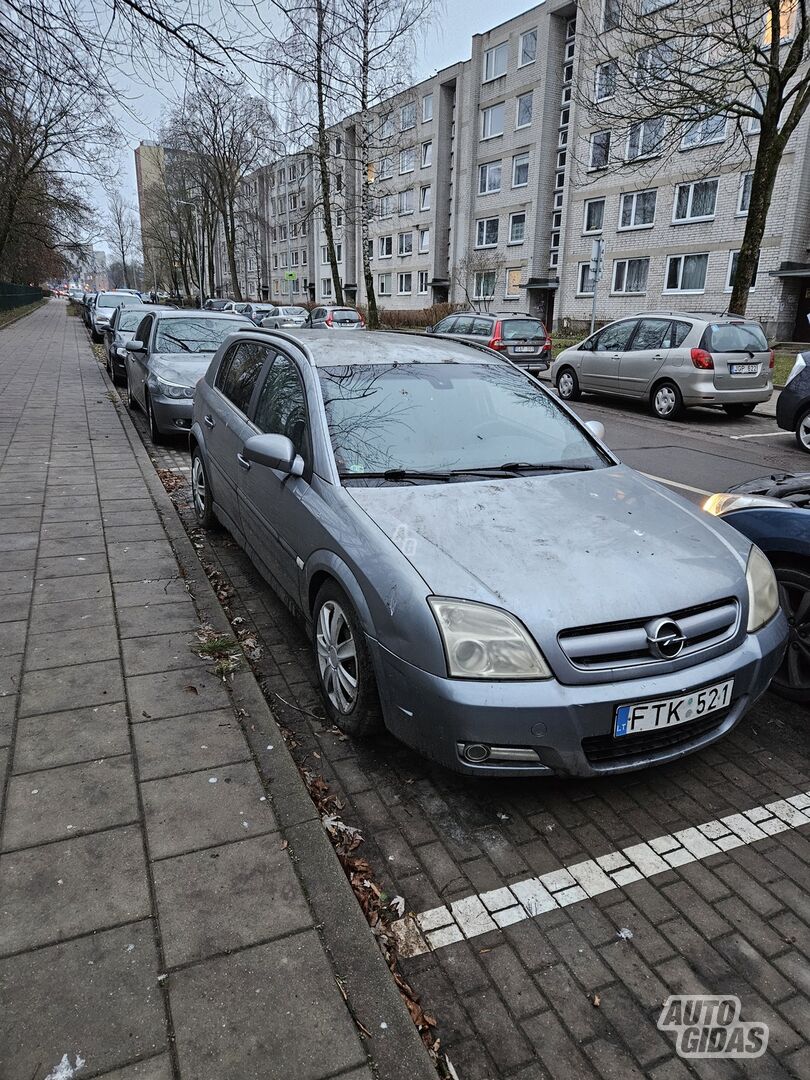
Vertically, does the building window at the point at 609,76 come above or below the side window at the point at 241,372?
above

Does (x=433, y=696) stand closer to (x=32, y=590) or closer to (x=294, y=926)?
(x=294, y=926)

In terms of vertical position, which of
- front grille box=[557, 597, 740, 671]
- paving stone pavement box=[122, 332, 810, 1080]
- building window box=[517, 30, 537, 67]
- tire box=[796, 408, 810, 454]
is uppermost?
building window box=[517, 30, 537, 67]

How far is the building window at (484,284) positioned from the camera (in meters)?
39.9

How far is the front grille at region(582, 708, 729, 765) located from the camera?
269 centimetres

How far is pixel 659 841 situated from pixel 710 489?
607 cm

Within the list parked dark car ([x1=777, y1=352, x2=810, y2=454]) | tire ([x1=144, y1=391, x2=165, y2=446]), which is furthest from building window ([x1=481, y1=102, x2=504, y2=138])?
tire ([x1=144, y1=391, x2=165, y2=446])

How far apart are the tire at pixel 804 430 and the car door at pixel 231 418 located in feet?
26.7

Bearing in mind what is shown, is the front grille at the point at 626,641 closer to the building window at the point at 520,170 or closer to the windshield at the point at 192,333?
the windshield at the point at 192,333

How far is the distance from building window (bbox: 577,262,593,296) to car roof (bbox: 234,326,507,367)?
3098 cm

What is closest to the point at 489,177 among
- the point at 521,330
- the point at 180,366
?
the point at 521,330

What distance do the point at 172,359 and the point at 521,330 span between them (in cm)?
952

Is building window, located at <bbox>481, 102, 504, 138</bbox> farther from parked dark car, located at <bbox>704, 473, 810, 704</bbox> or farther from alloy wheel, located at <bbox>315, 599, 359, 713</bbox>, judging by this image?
alloy wheel, located at <bbox>315, 599, 359, 713</bbox>

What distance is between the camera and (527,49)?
37500 mm

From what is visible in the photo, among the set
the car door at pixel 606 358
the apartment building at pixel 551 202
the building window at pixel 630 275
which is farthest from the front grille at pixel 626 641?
the building window at pixel 630 275
